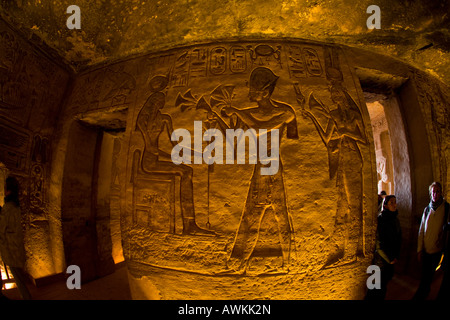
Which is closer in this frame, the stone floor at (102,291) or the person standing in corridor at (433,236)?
the person standing in corridor at (433,236)

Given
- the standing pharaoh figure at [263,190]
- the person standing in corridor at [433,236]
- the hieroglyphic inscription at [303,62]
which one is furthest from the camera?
the hieroglyphic inscription at [303,62]

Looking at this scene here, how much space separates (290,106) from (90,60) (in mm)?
3162

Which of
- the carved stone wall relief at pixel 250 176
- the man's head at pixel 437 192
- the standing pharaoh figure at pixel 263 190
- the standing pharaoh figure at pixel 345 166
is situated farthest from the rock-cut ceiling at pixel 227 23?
the man's head at pixel 437 192

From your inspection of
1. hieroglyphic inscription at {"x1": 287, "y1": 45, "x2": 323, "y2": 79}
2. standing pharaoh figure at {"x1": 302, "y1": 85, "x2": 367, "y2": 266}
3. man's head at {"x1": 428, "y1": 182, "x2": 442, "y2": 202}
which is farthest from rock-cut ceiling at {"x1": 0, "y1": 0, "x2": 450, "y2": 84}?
man's head at {"x1": 428, "y1": 182, "x2": 442, "y2": 202}

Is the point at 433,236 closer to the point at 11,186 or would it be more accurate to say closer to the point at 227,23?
the point at 227,23

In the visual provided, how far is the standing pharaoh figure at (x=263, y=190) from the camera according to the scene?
2176 mm

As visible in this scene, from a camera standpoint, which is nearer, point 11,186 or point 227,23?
point 11,186

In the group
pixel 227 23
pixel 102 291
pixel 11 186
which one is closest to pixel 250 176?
pixel 227 23

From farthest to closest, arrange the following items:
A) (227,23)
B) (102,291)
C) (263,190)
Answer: (102,291) → (227,23) → (263,190)

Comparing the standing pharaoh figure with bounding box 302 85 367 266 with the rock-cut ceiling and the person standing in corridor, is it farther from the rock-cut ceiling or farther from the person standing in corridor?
the rock-cut ceiling

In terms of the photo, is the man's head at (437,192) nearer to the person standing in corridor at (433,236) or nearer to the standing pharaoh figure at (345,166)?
the person standing in corridor at (433,236)

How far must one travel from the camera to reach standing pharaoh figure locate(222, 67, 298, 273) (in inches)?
85.7

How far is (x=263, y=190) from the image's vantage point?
223cm

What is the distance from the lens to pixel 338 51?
276 cm
